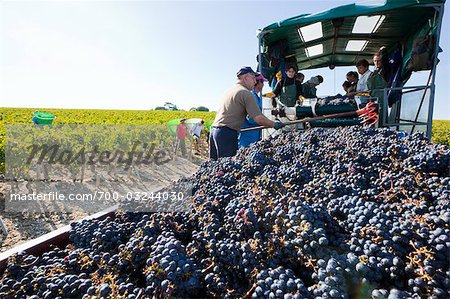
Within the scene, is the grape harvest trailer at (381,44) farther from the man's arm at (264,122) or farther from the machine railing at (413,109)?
the man's arm at (264,122)

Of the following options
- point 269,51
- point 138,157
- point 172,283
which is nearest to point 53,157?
point 138,157

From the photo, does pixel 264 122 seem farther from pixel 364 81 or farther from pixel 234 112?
pixel 364 81

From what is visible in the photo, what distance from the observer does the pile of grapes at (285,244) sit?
2.44 feet

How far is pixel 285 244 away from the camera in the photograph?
0.86 meters

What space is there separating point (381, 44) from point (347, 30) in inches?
44.3

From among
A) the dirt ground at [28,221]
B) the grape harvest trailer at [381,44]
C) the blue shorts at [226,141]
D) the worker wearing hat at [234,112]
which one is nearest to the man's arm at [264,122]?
the worker wearing hat at [234,112]

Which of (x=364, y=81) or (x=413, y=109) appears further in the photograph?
(x=364, y=81)

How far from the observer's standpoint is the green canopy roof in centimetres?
390

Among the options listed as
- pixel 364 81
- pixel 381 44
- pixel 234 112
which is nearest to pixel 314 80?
pixel 364 81

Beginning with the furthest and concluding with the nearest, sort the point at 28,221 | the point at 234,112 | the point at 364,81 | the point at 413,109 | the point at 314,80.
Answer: the point at 314,80 < the point at 364,81 < the point at 28,221 < the point at 413,109 < the point at 234,112

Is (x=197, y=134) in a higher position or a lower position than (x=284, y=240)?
lower

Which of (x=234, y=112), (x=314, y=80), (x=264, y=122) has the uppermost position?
(x=314, y=80)

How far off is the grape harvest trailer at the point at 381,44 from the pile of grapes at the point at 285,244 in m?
2.23

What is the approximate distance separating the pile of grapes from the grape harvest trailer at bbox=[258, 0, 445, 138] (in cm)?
223
